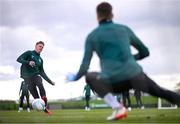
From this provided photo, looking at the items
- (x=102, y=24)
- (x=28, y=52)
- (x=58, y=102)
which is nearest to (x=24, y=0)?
(x=28, y=52)

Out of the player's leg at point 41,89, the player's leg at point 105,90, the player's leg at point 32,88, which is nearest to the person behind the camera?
the player's leg at point 105,90

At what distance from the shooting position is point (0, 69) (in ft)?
19.9

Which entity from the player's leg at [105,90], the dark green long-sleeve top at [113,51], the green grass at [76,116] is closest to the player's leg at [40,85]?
the green grass at [76,116]

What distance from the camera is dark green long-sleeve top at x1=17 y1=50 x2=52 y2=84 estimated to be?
21.5 ft

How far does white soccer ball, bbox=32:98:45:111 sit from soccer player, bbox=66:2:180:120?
95.6 inches

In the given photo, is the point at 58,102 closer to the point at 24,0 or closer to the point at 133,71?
the point at 24,0

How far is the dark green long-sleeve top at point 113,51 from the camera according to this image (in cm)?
436

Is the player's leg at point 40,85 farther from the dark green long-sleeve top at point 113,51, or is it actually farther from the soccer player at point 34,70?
the dark green long-sleeve top at point 113,51

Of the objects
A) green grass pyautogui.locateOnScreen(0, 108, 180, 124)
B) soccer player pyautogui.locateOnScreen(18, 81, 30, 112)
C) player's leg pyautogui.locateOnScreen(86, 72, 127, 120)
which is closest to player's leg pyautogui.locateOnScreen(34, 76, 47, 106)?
soccer player pyautogui.locateOnScreen(18, 81, 30, 112)

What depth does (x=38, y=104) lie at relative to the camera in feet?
23.1

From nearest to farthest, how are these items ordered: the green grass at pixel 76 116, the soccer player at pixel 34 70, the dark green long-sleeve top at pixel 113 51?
the dark green long-sleeve top at pixel 113 51
the soccer player at pixel 34 70
the green grass at pixel 76 116

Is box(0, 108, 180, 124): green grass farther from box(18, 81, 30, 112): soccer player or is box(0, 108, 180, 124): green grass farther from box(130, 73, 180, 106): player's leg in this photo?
box(130, 73, 180, 106): player's leg

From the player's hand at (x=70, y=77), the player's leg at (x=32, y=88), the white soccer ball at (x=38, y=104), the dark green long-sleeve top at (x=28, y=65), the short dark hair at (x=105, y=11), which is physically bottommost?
the white soccer ball at (x=38, y=104)

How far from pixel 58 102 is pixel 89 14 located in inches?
45.6
